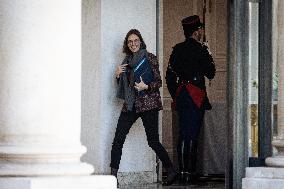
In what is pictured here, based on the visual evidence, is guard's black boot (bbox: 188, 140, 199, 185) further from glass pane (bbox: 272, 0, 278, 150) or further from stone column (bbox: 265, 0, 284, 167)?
stone column (bbox: 265, 0, 284, 167)

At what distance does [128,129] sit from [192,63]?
1.21 m

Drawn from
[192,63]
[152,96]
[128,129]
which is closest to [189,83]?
[192,63]

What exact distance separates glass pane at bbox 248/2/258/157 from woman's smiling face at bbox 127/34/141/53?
7.55 feet

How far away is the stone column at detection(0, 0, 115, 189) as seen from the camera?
25.3 ft

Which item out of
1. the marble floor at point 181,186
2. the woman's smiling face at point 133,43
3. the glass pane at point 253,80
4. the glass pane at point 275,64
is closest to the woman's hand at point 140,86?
the woman's smiling face at point 133,43

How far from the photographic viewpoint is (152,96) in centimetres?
1305

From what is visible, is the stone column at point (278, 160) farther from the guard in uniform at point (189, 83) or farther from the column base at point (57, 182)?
the guard in uniform at point (189, 83)

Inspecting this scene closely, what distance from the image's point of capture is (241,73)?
10.9 meters

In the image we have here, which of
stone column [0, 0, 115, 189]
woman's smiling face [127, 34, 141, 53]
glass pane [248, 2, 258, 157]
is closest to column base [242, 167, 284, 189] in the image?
glass pane [248, 2, 258, 157]

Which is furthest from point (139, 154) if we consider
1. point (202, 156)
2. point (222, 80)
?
point (222, 80)

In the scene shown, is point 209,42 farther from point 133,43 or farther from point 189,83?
point 133,43

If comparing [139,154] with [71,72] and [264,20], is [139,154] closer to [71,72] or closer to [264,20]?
[264,20]

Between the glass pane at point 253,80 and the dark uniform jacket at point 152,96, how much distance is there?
7.30 feet

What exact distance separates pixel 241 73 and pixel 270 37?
421 millimetres
